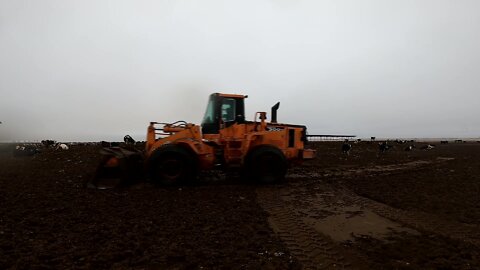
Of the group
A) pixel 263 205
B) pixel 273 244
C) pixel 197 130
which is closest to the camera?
pixel 273 244

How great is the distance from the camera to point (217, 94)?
1405 cm

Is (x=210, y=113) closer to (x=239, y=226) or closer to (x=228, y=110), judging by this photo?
(x=228, y=110)

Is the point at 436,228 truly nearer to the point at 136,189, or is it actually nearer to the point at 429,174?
the point at 136,189

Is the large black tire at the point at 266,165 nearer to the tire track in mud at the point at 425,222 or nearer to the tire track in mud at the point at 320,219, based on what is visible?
the tire track in mud at the point at 320,219

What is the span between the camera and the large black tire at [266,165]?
13.3m

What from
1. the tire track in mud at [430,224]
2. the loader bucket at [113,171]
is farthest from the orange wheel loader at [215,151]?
the tire track in mud at [430,224]

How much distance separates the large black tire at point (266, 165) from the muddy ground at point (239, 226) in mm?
444

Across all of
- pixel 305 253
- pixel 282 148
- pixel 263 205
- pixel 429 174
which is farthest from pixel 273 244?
pixel 429 174

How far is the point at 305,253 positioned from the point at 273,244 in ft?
2.24

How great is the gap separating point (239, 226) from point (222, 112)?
695 cm

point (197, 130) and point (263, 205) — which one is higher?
point (197, 130)

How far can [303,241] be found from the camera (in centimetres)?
692

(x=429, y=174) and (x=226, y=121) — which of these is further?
(x=429, y=174)

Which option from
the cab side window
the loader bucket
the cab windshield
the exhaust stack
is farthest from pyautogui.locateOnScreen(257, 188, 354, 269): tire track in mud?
the exhaust stack
